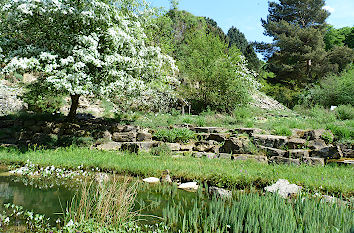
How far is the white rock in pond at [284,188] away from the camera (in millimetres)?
4120

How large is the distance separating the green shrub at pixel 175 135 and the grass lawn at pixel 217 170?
185 cm

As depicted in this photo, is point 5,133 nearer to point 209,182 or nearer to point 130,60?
point 130,60

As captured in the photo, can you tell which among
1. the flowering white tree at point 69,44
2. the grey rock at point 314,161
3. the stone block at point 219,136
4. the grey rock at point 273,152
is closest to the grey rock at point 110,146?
the flowering white tree at point 69,44

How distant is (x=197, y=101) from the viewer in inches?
614

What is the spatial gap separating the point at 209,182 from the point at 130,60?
4.63 metres

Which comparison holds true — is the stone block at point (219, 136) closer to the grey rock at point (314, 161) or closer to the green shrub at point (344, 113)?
the grey rock at point (314, 161)

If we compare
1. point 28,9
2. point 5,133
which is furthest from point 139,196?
point 5,133

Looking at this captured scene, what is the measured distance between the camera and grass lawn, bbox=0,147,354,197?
15.0 feet

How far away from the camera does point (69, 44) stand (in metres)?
7.30

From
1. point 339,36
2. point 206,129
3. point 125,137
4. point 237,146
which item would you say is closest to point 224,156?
point 237,146

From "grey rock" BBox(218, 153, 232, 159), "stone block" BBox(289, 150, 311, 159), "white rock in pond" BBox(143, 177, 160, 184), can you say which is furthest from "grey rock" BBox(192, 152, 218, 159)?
"white rock in pond" BBox(143, 177, 160, 184)

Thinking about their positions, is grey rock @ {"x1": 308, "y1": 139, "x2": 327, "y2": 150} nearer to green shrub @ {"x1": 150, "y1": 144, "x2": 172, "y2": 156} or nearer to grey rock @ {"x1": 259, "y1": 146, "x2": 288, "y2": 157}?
grey rock @ {"x1": 259, "y1": 146, "x2": 288, "y2": 157}

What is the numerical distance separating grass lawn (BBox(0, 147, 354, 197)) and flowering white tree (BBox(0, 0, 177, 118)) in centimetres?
183

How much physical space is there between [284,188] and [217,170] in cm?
148
